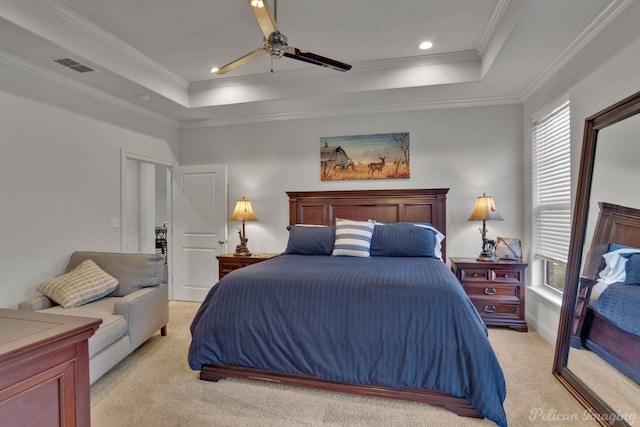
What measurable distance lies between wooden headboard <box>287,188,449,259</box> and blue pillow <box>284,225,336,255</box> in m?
0.60

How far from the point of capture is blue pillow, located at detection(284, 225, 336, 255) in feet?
11.5

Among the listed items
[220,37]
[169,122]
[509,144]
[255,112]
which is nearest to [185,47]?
[220,37]

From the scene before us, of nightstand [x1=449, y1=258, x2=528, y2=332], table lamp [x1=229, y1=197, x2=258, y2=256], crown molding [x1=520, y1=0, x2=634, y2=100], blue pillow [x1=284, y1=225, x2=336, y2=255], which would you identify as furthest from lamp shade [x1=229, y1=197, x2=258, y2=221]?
crown molding [x1=520, y1=0, x2=634, y2=100]

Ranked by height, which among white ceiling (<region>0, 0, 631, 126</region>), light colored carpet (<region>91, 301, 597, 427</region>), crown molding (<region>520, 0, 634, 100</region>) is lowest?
light colored carpet (<region>91, 301, 597, 427</region>)

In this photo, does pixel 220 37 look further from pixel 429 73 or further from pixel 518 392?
pixel 518 392

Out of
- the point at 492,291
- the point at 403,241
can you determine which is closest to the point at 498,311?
the point at 492,291

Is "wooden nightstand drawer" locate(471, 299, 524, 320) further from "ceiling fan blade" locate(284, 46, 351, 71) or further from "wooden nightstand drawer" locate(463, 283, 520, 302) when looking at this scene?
"ceiling fan blade" locate(284, 46, 351, 71)

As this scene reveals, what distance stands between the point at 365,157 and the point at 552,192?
6.72ft

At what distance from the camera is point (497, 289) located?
338 cm

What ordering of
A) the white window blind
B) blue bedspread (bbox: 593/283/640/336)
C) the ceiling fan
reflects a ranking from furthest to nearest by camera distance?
1. the white window blind
2. the ceiling fan
3. blue bedspread (bbox: 593/283/640/336)

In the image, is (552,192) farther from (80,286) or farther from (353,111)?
(80,286)

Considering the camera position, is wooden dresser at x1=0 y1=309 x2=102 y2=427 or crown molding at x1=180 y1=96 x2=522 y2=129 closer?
wooden dresser at x1=0 y1=309 x2=102 y2=427

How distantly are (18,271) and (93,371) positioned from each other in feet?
4.25

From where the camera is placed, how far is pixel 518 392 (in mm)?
2203
